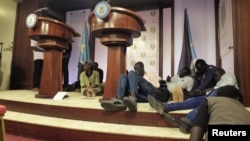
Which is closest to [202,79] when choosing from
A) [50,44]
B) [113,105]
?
[113,105]

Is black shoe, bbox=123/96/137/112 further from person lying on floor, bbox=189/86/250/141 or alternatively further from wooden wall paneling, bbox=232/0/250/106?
wooden wall paneling, bbox=232/0/250/106

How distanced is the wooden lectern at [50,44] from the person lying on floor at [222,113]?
1713mm

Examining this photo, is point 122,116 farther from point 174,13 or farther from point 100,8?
point 174,13

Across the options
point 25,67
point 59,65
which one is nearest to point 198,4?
point 59,65

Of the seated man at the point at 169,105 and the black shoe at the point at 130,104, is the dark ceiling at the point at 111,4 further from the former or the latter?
the black shoe at the point at 130,104

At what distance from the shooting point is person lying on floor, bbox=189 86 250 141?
36.3 inches

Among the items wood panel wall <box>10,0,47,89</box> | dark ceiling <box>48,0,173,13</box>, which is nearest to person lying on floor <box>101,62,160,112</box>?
dark ceiling <box>48,0,173,13</box>

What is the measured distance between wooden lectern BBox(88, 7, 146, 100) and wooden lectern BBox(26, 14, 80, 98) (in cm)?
46

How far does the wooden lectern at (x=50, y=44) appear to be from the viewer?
214 cm

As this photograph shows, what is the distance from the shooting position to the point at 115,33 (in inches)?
74.0

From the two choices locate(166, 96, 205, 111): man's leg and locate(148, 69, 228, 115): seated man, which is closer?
locate(148, 69, 228, 115): seated man

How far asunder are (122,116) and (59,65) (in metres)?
1.14

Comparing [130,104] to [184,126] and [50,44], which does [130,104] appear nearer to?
[184,126]

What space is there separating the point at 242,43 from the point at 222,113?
148 centimetres
